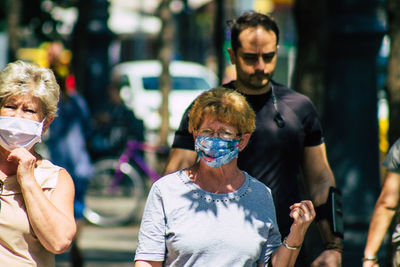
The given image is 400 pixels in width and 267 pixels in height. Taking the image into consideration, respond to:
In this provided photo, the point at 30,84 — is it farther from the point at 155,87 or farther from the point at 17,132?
the point at 155,87

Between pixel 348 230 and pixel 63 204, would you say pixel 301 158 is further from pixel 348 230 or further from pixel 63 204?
pixel 348 230

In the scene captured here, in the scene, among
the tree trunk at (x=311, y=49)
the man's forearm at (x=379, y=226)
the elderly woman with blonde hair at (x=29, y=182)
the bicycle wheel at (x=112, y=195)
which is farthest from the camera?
the bicycle wheel at (x=112, y=195)

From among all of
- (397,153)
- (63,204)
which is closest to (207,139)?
(63,204)

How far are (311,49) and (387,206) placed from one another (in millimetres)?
3660

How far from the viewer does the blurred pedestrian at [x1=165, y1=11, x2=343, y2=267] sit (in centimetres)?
427

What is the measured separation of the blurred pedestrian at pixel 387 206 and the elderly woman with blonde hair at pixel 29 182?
180cm

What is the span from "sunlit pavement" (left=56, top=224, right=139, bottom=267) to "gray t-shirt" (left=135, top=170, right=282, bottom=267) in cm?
526

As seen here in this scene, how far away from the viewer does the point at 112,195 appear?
1130cm

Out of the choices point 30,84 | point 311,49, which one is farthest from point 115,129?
point 30,84

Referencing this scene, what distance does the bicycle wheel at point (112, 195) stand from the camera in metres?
11.1

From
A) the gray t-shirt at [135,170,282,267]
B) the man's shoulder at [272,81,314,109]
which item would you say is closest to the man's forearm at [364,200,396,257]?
the man's shoulder at [272,81,314,109]

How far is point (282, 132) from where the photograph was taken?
433 centimetres

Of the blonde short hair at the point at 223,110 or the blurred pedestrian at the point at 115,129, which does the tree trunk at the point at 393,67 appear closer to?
the blonde short hair at the point at 223,110

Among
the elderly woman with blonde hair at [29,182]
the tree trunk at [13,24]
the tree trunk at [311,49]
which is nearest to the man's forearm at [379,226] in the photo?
the elderly woman with blonde hair at [29,182]
